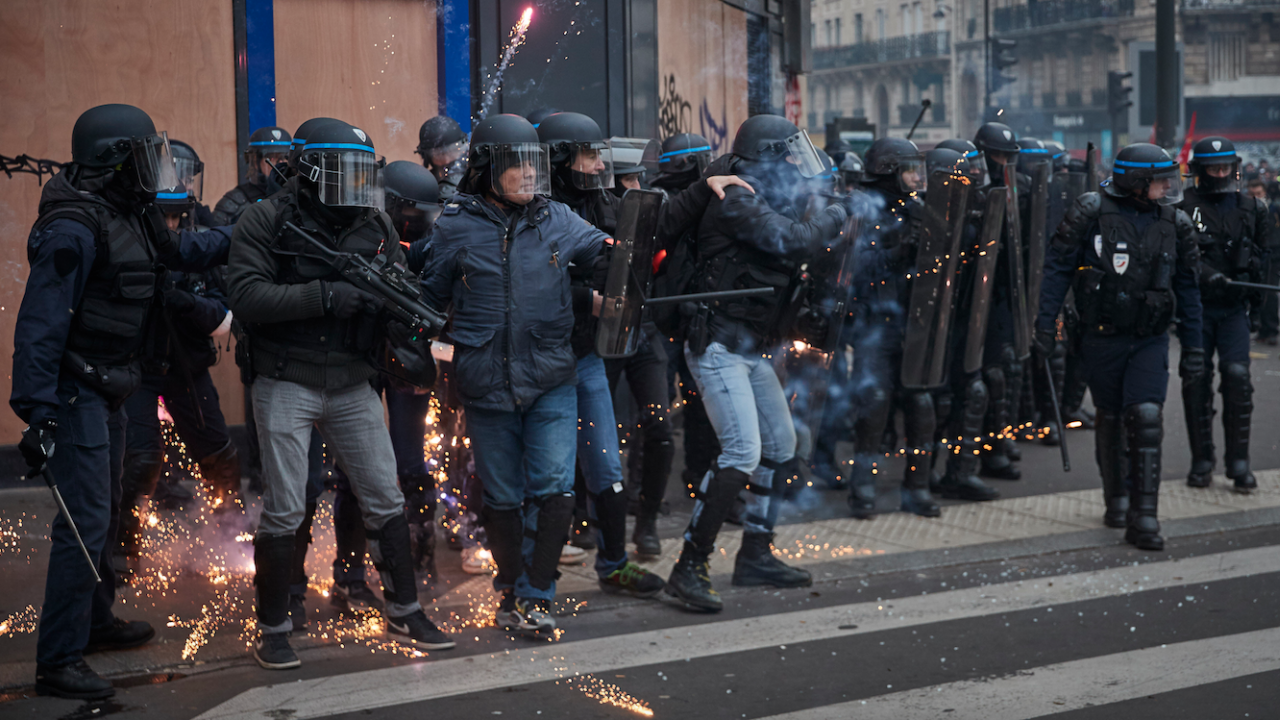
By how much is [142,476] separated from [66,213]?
5.59ft

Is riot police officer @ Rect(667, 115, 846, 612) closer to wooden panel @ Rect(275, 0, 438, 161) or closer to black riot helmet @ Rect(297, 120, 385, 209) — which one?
black riot helmet @ Rect(297, 120, 385, 209)

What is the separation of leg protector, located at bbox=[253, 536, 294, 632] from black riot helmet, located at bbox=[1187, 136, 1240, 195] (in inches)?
212

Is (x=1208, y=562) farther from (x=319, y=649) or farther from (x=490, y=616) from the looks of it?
(x=319, y=649)

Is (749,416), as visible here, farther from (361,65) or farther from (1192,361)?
(361,65)

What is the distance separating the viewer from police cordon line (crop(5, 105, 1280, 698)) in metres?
4.01

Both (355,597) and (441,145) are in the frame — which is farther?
(441,145)

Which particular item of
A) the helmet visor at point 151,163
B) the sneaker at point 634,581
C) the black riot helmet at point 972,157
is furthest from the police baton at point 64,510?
the black riot helmet at point 972,157

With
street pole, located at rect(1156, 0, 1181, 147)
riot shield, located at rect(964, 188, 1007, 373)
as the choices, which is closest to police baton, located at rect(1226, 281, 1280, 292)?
riot shield, located at rect(964, 188, 1007, 373)

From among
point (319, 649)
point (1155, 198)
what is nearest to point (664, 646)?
point (319, 649)

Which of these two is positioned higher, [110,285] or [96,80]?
[96,80]

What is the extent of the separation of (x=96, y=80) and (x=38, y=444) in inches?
152

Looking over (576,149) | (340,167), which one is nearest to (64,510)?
(340,167)

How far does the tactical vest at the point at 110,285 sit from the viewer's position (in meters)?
3.90

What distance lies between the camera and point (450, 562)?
18.9ft
